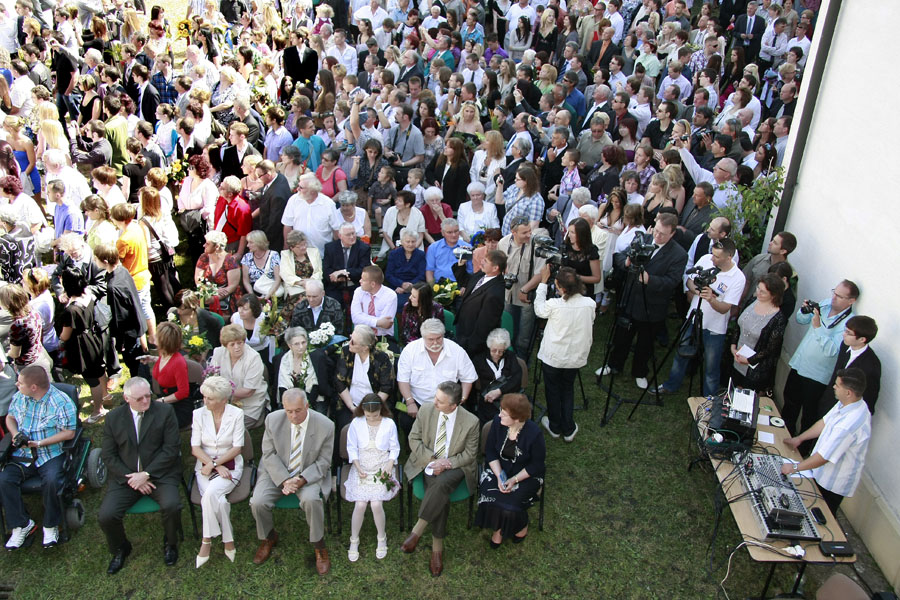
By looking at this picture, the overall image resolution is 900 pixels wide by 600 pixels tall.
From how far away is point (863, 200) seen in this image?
219 inches

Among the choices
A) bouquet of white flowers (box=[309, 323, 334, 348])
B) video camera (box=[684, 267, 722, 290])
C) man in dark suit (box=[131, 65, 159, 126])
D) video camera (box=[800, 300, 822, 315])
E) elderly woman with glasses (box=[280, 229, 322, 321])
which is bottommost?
bouquet of white flowers (box=[309, 323, 334, 348])

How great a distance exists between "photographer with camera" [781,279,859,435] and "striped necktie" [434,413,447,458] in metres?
2.82

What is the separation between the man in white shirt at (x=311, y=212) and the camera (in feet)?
24.3

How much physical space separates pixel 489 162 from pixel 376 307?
274 cm

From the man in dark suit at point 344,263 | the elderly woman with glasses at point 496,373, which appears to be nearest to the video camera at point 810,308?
the elderly woman with glasses at point 496,373

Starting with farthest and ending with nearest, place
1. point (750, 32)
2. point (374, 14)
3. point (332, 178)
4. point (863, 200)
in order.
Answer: point (374, 14), point (750, 32), point (332, 178), point (863, 200)

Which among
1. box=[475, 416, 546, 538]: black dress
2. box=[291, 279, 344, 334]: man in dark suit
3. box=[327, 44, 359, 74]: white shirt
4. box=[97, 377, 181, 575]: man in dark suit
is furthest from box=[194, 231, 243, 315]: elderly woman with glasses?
box=[327, 44, 359, 74]: white shirt

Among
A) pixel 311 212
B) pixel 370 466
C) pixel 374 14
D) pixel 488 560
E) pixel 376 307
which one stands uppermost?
pixel 374 14

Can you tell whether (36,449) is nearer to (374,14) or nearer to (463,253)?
(463,253)

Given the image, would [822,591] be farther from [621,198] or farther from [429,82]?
[429,82]

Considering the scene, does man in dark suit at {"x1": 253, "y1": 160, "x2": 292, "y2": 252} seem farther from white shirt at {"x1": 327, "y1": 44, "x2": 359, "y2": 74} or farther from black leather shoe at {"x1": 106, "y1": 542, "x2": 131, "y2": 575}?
white shirt at {"x1": 327, "y1": 44, "x2": 359, "y2": 74}

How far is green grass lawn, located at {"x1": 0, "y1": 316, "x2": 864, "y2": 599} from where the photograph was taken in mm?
4961

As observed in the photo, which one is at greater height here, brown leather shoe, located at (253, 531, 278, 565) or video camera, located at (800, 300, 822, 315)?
video camera, located at (800, 300, 822, 315)

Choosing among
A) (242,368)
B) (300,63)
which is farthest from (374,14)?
(242,368)
